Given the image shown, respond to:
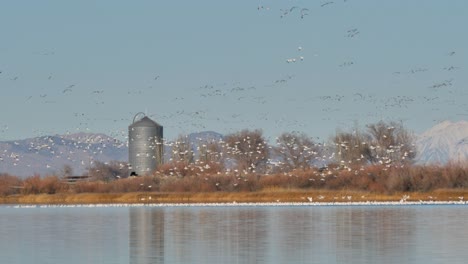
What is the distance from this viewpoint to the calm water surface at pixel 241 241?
30016 mm

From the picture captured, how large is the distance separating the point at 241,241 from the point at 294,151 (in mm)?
107246

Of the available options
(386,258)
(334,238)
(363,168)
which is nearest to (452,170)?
(363,168)

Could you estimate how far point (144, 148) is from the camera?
132m

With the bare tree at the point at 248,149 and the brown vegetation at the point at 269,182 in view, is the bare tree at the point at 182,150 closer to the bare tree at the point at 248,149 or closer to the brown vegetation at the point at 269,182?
the bare tree at the point at 248,149

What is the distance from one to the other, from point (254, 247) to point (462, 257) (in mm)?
6984

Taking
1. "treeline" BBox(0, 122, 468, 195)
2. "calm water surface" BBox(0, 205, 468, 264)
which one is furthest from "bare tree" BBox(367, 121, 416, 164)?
"calm water surface" BBox(0, 205, 468, 264)

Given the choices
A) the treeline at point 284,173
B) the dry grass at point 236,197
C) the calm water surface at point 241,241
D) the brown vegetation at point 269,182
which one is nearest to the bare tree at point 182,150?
the treeline at point 284,173

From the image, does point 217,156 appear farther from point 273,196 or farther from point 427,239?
point 427,239

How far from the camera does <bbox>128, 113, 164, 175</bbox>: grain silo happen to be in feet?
426

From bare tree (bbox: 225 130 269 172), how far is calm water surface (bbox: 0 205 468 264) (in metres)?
84.7

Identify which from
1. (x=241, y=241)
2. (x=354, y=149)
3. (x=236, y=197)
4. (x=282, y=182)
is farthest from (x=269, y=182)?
(x=241, y=241)

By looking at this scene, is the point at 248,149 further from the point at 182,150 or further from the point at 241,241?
the point at 241,241

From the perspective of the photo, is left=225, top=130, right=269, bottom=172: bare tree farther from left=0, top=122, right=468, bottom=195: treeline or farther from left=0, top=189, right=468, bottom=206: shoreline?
left=0, top=189, right=468, bottom=206: shoreline

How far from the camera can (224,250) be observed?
32.6 meters
